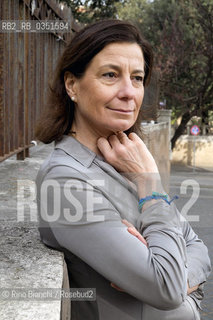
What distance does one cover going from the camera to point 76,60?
1.86 metres

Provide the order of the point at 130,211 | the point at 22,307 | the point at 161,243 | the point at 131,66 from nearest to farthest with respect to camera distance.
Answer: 1. the point at 22,307
2. the point at 161,243
3. the point at 130,211
4. the point at 131,66

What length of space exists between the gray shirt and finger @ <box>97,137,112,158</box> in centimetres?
5

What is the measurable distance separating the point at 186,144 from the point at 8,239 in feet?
93.5

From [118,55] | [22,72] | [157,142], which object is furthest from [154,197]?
[157,142]

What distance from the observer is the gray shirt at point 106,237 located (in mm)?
1500

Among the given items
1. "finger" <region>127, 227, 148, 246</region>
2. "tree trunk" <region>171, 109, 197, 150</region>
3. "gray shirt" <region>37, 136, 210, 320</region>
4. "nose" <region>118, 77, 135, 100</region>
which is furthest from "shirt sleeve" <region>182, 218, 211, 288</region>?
"tree trunk" <region>171, 109, 197, 150</region>

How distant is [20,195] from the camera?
2.97 m

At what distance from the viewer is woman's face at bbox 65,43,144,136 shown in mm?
1820

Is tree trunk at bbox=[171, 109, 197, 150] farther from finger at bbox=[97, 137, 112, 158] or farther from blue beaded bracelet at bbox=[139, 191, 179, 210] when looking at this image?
blue beaded bracelet at bbox=[139, 191, 179, 210]

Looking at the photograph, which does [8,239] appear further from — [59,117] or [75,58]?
[75,58]

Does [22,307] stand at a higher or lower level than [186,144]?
higher

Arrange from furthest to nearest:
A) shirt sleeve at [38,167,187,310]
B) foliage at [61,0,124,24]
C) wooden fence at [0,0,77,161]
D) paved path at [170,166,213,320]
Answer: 1. foliage at [61,0,124,24]
2. paved path at [170,166,213,320]
3. wooden fence at [0,0,77,161]
4. shirt sleeve at [38,167,187,310]

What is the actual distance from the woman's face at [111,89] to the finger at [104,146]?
5 cm

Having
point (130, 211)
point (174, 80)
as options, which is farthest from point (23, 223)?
point (174, 80)
